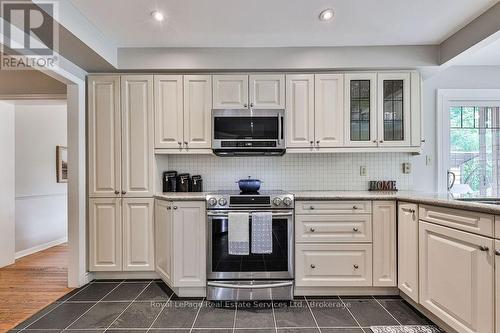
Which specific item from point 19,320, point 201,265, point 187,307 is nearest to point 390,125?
point 201,265

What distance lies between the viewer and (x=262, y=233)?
8.20 feet

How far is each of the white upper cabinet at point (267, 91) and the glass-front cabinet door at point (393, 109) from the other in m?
0.99

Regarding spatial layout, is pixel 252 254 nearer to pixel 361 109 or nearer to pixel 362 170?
pixel 362 170

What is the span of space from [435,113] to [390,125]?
81cm

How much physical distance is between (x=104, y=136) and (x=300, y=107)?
200cm

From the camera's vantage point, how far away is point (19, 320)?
2240 millimetres

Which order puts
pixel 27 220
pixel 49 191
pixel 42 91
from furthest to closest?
pixel 49 191, pixel 27 220, pixel 42 91

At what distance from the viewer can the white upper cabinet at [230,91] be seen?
2.91 metres

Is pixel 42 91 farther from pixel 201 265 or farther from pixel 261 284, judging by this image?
pixel 261 284

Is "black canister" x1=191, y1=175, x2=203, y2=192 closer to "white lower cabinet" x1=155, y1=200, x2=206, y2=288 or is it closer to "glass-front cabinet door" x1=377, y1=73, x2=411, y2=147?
"white lower cabinet" x1=155, y1=200, x2=206, y2=288

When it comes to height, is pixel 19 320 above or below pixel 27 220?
below

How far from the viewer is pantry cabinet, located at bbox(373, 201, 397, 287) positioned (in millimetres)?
2551

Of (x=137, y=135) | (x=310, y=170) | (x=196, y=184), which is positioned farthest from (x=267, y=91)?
(x=137, y=135)

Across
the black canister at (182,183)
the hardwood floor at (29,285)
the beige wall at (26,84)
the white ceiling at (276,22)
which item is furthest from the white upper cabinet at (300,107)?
the hardwood floor at (29,285)
